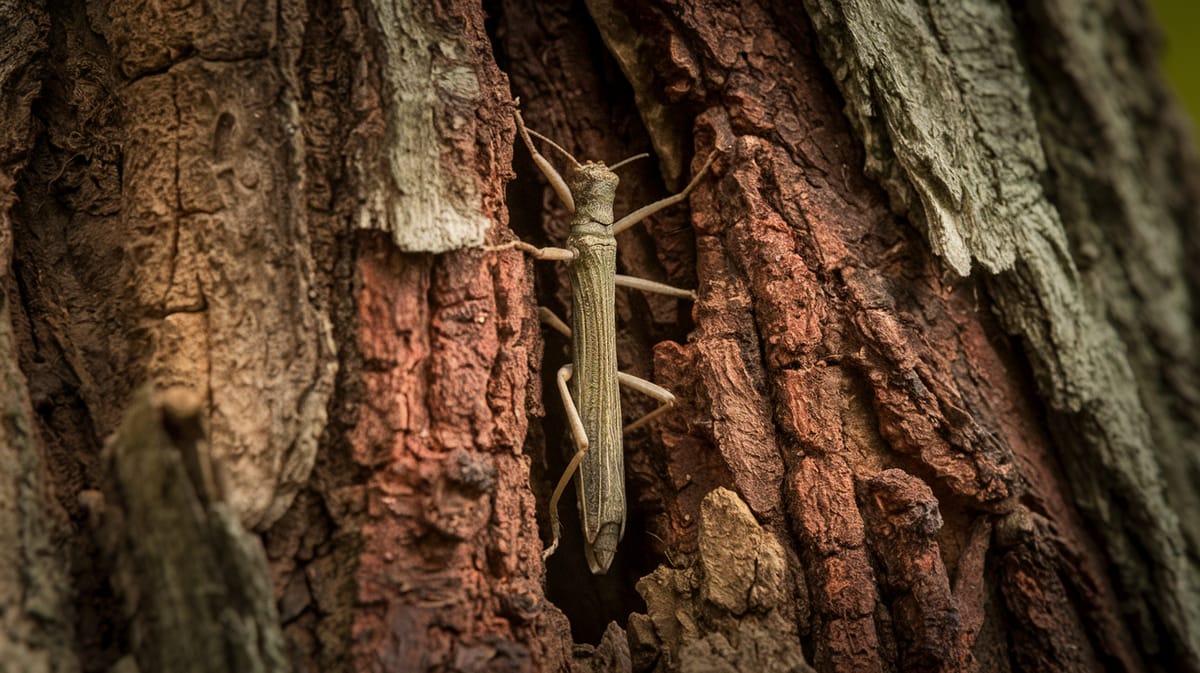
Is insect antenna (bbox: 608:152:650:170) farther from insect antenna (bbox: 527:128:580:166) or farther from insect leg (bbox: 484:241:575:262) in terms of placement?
insect leg (bbox: 484:241:575:262)

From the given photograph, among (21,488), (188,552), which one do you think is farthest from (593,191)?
(21,488)

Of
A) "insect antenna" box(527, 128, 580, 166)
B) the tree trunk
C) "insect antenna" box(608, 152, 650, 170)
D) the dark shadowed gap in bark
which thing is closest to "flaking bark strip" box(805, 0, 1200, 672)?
the tree trunk

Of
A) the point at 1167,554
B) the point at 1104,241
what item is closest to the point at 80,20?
the point at 1104,241

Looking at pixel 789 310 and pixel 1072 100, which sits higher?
pixel 1072 100

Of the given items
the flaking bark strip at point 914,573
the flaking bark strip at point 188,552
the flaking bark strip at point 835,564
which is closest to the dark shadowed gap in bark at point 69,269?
the flaking bark strip at point 188,552

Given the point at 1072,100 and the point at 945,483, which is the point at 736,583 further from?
the point at 1072,100

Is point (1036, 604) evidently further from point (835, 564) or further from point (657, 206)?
point (657, 206)
